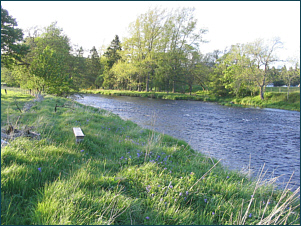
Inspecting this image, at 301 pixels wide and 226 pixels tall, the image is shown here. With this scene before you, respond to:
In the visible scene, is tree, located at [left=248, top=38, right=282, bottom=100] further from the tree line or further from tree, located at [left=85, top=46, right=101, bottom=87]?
tree, located at [left=85, top=46, right=101, bottom=87]

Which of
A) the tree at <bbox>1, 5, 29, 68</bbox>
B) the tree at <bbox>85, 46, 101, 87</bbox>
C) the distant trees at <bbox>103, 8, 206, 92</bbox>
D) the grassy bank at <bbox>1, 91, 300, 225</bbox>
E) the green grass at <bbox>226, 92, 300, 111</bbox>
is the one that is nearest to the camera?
the grassy bank at <bbox>1, 91, 300, 225</bbox>

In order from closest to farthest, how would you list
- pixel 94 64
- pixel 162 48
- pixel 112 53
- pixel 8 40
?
1. pixel 8 40
2. pixel 162 48
3. pixel 112 53
4. pixel 94 64

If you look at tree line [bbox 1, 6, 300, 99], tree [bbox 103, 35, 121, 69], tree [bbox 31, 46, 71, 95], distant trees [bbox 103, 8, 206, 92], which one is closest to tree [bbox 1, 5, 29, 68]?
tree [bbox 31, 46, 71, 95]

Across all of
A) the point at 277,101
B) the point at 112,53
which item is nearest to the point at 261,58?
the point at 277,101

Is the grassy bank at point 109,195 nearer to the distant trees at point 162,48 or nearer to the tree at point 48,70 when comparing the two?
the tree at point 48,70

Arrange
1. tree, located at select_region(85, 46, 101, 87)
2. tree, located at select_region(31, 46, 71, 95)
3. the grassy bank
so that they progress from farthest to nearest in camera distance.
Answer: tree, located at select_region(85, 46, 101, 87), tree, located at select_region(31, 46, 71, 95), the grassy bank

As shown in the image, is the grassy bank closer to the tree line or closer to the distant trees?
the tree line

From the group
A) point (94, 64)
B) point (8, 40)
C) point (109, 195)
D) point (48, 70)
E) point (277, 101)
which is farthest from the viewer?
point (94, 64)

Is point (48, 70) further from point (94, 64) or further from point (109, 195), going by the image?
point (94, 64)

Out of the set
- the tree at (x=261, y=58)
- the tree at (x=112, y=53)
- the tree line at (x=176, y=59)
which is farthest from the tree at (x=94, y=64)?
the tree at (x=261, y=58)

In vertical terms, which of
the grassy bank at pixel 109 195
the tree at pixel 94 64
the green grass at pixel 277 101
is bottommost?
the grassy bank at pixel 109 195

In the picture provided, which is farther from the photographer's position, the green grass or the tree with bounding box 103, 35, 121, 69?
the tree with bounding box 103, 35, 121, 69

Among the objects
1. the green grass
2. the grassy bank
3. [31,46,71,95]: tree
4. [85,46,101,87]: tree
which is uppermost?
[85,46,101,87]: tree

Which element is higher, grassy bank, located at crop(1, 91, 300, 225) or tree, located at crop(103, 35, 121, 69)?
tree, located at crop(103, 35, 121, 69)
